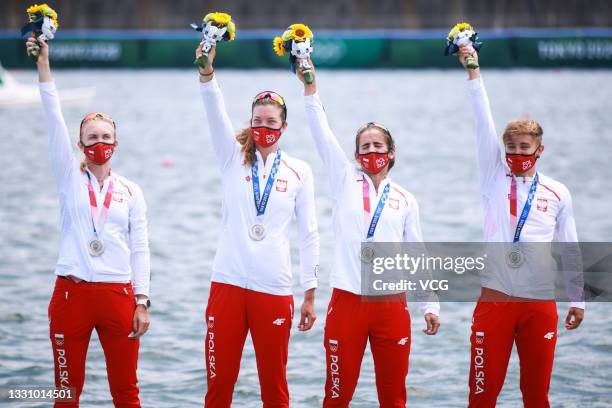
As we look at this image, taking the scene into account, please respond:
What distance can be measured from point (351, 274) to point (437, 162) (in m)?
16.7

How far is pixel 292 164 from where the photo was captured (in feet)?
22.2

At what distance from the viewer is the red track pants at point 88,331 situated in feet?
21.1

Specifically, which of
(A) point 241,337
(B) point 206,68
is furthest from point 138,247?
(B) point 206,68

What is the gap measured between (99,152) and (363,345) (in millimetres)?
2176

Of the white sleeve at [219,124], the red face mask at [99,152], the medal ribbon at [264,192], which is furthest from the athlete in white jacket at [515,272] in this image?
the red face mask at [99,152]

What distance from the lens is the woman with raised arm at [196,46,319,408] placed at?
6539 millimetres

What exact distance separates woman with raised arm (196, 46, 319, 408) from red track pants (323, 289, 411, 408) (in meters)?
0.25

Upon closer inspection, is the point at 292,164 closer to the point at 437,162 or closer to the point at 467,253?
the point at 467,253

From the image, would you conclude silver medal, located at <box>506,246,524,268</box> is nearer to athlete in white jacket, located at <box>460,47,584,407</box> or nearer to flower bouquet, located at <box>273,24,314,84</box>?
athlete in white jacket, located at <box>460,47,584,407</box>

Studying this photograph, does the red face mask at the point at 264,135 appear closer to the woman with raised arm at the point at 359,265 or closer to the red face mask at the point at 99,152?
the woman with raised arm at the point at 359,265

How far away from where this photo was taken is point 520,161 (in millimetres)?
6723

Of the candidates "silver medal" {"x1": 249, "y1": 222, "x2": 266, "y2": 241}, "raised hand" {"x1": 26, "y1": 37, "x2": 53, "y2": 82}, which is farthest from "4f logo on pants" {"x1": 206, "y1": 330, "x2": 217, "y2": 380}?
"raised hand" {"x1": 26, "y1": 37, "x2": 53, "y2": 82}

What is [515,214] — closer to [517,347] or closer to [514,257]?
[514,257]

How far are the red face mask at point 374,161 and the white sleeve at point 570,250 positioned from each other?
4.15 ft
